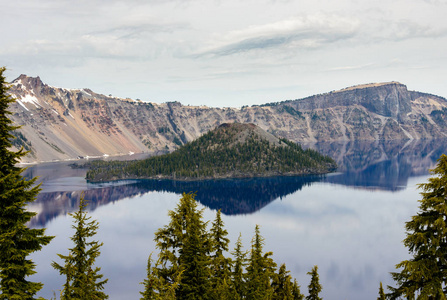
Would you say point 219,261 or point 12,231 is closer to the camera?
point 12,231

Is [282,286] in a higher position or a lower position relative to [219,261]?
lower

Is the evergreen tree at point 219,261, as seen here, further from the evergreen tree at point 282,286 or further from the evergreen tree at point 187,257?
the evergreen tree at point 282,286

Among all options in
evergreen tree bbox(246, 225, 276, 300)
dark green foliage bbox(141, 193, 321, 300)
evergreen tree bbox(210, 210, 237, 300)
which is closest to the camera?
dark green foliage bbox(141, 193, 321, 300)

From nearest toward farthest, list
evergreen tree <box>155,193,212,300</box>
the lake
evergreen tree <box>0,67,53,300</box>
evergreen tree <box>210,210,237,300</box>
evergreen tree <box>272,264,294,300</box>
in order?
evergreen tree <box>0,67,53,300</box>
evergreen tree <box>155,193,212,300</box>
evergreen tree <box>210,210,237,300</box>
evergreen tree <box>272,264,294,300</box>
the lake

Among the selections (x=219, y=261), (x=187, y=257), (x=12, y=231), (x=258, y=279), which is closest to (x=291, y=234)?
(x=219, y=261)

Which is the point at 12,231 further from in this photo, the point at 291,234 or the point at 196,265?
the point at 291,234

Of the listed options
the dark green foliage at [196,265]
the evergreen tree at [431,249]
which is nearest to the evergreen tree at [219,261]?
the dark green foliage at [196,265]

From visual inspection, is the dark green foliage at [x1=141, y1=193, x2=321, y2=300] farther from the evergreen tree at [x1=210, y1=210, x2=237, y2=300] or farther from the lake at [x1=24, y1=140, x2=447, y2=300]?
the lake at [x1=24, y1=140, x2=447, y2=300]

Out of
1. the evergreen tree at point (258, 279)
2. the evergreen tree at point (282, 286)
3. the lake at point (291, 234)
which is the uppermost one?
the evergreen tree at point (258, 279)

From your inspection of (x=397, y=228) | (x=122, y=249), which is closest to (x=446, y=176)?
(x=122, y=249)

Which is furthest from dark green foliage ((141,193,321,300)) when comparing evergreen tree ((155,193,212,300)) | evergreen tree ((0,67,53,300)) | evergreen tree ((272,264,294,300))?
evergreen tree ((0,67,53,300))

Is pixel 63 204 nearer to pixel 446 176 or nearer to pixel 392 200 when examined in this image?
pixel 392 200

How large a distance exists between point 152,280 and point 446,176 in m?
17.5

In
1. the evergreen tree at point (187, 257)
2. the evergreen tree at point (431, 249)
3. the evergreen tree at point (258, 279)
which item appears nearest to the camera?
the evergreen tree at point (431, 249)
